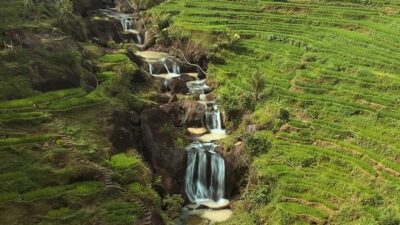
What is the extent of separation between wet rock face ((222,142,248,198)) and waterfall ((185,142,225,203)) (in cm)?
37

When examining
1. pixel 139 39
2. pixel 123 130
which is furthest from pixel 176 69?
pixel 123 130

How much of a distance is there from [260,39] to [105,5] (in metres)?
25.6

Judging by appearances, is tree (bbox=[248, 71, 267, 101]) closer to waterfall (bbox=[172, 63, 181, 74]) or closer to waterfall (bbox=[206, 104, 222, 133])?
waterfall (bbox=[206, 104, 222, 133])

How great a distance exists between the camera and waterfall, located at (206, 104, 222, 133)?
1598 inches

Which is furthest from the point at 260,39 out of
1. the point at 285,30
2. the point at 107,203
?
the point at 107,203

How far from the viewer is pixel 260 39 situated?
51.8 meters

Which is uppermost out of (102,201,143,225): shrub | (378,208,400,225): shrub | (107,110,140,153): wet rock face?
(107,110,140,153): wet rock face

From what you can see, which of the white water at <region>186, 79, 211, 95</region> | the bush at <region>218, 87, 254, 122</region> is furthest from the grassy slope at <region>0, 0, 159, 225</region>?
the bush at <region>218, 87, 254, 122</region>

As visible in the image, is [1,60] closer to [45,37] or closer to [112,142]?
[45,37]

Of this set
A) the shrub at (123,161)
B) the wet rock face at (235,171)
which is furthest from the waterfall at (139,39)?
the shrub at (123,161)

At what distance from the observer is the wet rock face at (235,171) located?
34925 mm

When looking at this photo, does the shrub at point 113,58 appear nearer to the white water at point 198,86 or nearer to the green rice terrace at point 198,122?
the green rice terrace at point 198,122

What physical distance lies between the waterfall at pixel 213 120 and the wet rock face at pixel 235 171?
5035mm

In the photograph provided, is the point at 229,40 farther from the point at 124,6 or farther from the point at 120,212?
the point at 120,212
